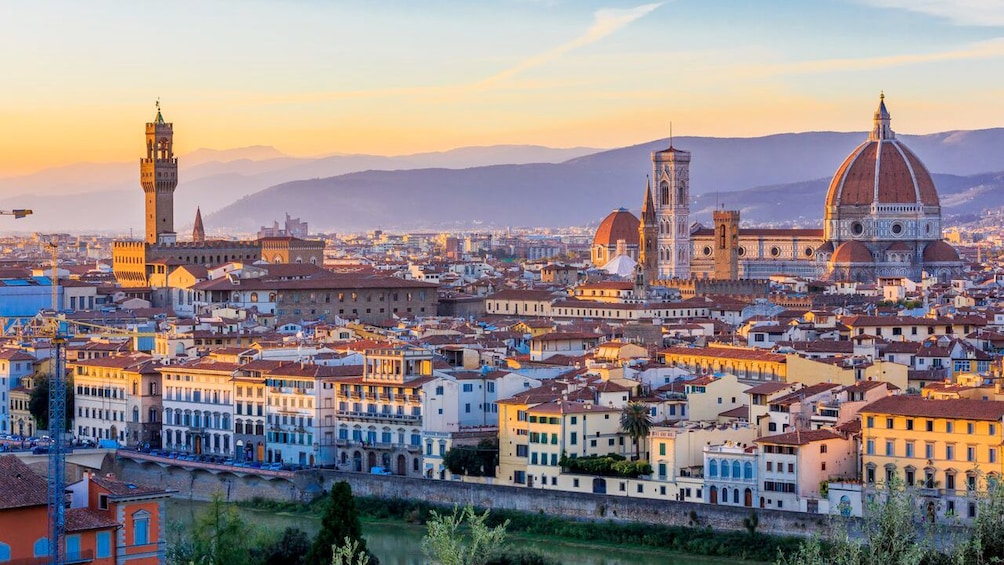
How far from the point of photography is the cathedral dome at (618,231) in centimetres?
10944

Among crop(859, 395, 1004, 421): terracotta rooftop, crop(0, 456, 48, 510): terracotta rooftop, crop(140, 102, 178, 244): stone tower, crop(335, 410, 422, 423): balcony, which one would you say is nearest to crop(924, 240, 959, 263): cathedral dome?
crop(140, 102, 178, 244): stone tower

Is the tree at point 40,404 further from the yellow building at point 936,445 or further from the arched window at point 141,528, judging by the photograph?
the arched window at point 141,528

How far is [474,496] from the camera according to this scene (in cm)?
3744

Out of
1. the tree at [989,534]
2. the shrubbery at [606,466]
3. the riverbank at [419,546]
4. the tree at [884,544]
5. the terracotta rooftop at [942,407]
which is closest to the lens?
the tree at [884,544]

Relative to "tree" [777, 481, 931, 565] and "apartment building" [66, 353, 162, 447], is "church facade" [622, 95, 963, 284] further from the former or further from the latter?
"tree" [777, 481, 931, 565]

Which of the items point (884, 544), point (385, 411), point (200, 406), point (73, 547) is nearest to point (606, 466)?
point (385, 411)

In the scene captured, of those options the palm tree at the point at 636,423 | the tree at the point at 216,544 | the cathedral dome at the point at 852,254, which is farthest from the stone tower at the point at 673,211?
the tree at the point at 216,544

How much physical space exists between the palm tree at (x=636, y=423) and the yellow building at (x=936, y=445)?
4.55 meters

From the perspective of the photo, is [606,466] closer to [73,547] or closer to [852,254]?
[73,547]

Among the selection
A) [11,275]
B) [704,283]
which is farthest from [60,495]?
[704,283]

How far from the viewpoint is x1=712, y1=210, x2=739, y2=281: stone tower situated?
104 m

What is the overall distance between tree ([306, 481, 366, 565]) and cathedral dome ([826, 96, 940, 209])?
77.1 m

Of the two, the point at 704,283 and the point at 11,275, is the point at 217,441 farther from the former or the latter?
the point at 704,283

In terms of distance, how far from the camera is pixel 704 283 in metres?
85.1
